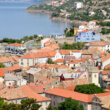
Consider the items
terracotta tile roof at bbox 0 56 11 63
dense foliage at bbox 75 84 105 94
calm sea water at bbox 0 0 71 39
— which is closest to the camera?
dense foliage at bbox 75 84 105 94

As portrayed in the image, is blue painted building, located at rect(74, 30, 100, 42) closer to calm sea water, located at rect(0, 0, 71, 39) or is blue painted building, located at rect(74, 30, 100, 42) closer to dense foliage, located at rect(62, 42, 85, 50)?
dense foliage, located at rect(62, 42, 85, 50)

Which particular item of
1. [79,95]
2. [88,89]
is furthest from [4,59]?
[79,95]

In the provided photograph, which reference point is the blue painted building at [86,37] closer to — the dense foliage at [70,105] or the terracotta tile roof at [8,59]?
the terracotta tile roof at [8,59]

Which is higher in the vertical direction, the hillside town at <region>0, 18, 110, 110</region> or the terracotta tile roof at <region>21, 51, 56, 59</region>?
the terracotta tile roof at <region>21, 51, 56, 59</region>

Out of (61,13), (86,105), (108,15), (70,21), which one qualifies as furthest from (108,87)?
(61,13)

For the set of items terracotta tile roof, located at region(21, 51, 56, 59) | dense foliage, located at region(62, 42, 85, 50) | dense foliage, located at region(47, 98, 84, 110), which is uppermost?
dense foliage, located at region(62, 42, 85, 50)

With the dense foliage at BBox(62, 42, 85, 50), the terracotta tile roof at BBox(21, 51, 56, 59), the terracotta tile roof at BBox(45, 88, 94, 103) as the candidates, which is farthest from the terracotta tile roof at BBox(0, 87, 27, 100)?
the dense foliage at BBox(62, 42, 85, 50)

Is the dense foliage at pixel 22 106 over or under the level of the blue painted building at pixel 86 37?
under

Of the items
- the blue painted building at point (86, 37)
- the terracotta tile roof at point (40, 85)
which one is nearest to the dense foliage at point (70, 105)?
the terracotta tile roof at point (40, 85)

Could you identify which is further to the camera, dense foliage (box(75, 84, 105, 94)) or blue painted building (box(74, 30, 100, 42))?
blue painted building (box(74, 30, 100, 42))
